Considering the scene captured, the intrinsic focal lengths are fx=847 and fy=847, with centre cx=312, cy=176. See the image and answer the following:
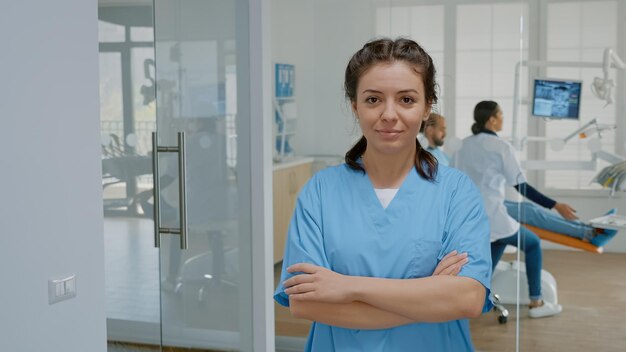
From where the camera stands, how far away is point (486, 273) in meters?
1.61

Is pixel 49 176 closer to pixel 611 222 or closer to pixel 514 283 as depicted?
pixel 514 283

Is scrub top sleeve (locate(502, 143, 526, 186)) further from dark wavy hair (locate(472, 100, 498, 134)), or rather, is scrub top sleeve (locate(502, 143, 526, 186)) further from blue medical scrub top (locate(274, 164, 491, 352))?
blue medical scrub top (locate(274, 164, 491, 352))

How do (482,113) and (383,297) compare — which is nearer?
(383,297)

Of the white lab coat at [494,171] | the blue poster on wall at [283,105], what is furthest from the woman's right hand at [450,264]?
the blue poster on wall at [283,105]

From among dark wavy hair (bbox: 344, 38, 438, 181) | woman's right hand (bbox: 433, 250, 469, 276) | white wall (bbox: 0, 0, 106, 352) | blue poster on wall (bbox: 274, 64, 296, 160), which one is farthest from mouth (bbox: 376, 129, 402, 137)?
blue poster on wall (bbox: 274, 64, 296, 160)

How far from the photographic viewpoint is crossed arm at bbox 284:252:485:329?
4.93 feet

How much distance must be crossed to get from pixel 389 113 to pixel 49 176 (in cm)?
119

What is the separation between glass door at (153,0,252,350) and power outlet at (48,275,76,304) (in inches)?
31.6

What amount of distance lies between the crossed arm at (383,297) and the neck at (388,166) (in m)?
0.18

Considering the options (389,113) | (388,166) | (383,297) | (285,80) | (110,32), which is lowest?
(383,297)

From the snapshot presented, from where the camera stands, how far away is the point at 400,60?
154 cm

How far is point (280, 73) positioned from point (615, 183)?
154cm

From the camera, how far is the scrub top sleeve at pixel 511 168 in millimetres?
3559

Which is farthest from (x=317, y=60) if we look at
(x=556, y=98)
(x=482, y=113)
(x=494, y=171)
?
(x=556, y=98)
